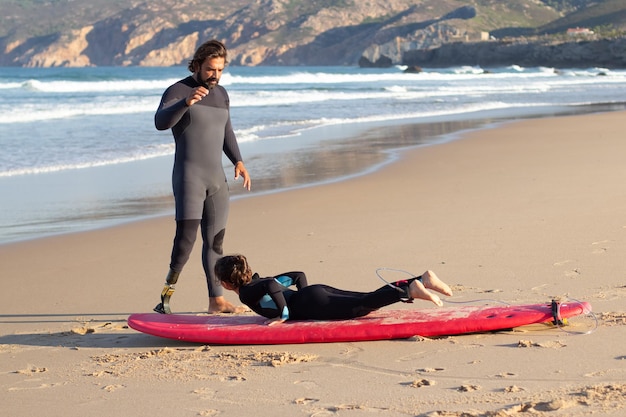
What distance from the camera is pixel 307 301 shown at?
4691 millimetres

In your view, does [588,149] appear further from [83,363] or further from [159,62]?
[159,62]

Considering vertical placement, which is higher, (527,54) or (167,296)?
(527,54)

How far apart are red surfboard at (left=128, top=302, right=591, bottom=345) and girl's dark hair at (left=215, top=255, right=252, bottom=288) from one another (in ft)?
0.72

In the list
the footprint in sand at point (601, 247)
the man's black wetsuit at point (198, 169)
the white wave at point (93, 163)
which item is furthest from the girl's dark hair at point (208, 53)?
the white wave at point (93, 163)

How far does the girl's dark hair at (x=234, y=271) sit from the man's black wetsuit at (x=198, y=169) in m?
0.46

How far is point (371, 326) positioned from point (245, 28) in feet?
585

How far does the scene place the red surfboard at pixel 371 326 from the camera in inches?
174

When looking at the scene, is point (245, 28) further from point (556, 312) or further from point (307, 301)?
point (556, 312)

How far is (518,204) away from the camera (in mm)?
8266

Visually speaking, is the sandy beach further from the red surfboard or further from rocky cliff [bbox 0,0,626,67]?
rocky cliff [bbox 0,0,626,67]

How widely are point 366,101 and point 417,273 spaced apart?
2521 centimetres

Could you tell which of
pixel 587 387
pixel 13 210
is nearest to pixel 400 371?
pixel 587 387

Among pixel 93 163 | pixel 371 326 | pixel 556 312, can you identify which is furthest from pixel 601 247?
pixel 93 163

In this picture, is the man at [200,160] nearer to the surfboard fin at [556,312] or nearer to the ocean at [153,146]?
the surfboard fin at [556,312]
